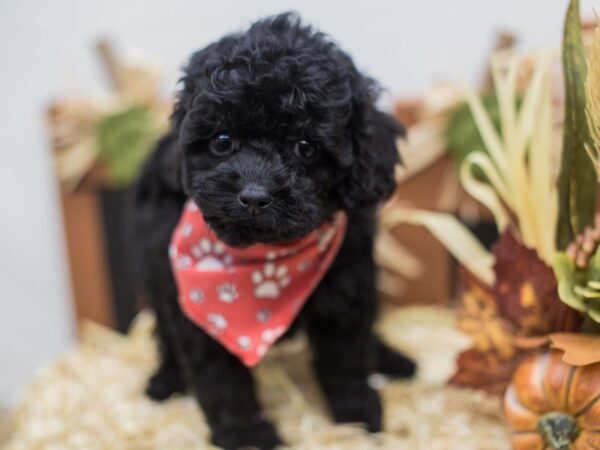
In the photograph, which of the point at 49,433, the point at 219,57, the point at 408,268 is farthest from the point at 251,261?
the point at 408,268

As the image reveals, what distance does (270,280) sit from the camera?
1178 mm

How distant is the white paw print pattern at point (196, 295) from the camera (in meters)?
1.16

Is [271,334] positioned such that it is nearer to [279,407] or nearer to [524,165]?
[279,407]

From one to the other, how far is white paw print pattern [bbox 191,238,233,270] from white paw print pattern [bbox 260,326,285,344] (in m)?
0.15

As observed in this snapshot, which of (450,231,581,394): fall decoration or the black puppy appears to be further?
(450,231,581,394): fall decoration

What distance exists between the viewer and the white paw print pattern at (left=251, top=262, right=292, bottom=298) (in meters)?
1.17

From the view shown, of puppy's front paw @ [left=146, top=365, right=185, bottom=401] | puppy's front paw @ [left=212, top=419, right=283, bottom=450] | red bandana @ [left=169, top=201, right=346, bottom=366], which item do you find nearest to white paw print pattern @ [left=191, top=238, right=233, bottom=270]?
red bandana @ [left=169, top=201, right=346, bottom=366]

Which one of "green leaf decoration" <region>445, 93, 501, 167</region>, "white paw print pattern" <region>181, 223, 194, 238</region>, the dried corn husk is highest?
the dried corn husk

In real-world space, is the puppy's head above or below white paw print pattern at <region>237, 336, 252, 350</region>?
above

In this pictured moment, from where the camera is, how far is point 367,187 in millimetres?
1073

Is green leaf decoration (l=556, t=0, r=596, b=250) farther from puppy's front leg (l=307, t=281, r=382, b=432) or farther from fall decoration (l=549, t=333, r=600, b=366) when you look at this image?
puppy's front leg (l=307, t=281, r=382, b=432)

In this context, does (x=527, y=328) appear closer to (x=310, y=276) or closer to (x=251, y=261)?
(x=310, y=276)

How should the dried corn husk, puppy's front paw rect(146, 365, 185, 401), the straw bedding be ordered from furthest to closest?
puppy's front paw rect(146, 365, 185, 401) → the straw bedding → the dried corn husk

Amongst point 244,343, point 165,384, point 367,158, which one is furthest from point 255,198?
point 165,384
